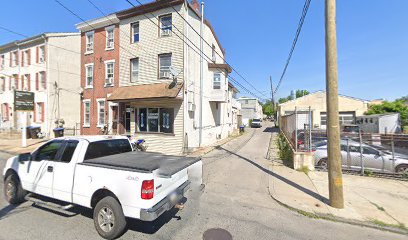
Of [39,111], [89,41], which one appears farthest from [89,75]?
[39,111]

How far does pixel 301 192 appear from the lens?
6172 millimetres

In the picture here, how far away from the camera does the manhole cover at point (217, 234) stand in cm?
381

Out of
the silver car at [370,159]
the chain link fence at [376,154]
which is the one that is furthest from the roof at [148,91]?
the silver car at [370,159]

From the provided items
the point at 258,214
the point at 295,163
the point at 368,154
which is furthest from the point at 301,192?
the point at 368,154

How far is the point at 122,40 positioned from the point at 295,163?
15.0 m

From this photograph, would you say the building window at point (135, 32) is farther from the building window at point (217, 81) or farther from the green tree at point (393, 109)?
the green tree at point (393, 109)

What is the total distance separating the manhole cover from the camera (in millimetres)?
3809

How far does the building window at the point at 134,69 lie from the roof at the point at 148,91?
0.91 metres

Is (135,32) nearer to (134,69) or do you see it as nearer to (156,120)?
(134,69)

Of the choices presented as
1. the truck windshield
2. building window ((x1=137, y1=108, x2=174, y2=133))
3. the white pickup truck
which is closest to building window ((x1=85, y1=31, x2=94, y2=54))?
building window ((x1=137, y1=108, x2=174, y2=133))

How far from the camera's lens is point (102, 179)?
146 inches

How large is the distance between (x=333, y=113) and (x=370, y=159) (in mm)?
5115

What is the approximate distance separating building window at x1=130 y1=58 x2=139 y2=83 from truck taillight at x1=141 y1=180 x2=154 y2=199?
12.9 meters

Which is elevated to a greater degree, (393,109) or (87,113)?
(393,109)
